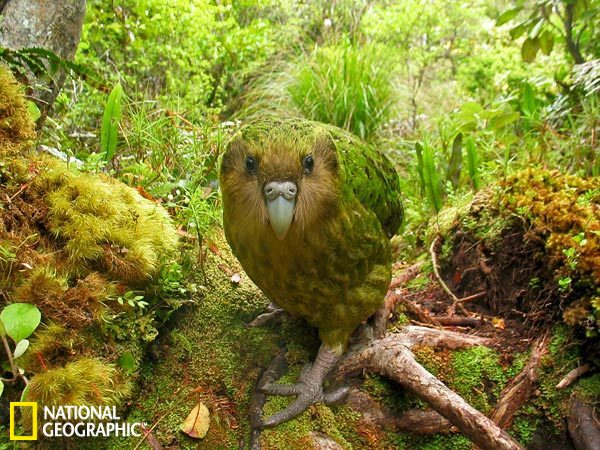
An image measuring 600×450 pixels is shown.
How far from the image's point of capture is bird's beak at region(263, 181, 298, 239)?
180 centimetres

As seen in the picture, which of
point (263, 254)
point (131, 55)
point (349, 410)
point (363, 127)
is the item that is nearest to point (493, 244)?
point (349, 410)

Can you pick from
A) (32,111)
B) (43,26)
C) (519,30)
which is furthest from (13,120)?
(519,30)

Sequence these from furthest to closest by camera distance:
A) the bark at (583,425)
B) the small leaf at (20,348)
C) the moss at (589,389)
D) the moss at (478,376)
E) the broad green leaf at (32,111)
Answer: the moss at (478,376), the broad green leaf at (32,111), the moss at (589,389), the bark at (583,425), the small leaf at (20,348)

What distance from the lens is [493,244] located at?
10.0ft

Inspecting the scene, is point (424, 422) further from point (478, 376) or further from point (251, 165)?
Answer: point (251, 165)

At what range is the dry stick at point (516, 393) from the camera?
7.86 feet

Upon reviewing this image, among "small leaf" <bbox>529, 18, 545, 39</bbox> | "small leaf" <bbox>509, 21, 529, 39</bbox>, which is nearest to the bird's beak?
"small leaf" <bbox>509, 21, 529, 39</bbox>

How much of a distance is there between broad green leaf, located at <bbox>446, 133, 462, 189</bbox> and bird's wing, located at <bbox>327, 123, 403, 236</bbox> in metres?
1.49

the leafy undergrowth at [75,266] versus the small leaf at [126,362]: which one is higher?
the leafy undergrowth at [75,266]

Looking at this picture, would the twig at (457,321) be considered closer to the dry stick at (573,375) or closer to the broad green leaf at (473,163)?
the dry stick at (573,375)

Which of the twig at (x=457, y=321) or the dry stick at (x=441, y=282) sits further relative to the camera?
the dry stick at (x=441, y=282)

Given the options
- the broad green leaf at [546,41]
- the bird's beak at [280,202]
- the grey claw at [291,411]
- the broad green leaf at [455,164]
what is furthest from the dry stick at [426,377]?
the broad green leaf at [546,41]

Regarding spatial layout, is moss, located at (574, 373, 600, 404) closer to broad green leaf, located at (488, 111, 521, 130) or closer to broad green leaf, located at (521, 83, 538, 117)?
broad green leaf, located at (488, 111, 521, 130)

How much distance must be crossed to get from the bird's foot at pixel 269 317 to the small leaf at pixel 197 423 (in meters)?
0.52
